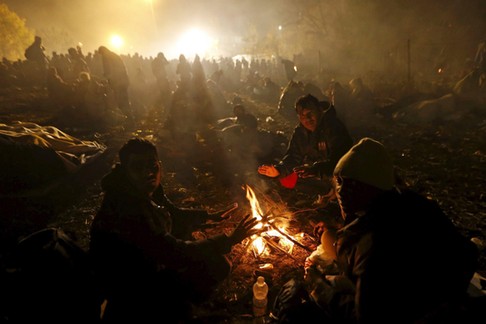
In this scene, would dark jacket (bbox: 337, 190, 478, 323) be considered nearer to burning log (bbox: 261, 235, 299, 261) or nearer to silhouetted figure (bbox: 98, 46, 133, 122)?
burning log (bbox: 261, 235, 299, 261)

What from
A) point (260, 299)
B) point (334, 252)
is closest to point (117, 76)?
point (260, 299)

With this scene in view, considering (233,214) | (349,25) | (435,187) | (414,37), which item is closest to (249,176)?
(233,214)

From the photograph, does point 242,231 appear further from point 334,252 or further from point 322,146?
point 322,146

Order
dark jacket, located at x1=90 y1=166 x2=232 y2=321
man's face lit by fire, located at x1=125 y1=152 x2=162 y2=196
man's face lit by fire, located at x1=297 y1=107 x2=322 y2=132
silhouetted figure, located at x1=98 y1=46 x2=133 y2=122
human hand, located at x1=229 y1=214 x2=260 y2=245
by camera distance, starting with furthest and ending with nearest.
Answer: silhouetted figure, located at x1=98 y1=46 x2=133 y2=122, man's face lit by fire, located at x1=297 y1=107 x2=322 y2=132, human hand, located at x1=229 y1=214 x2=260 y2=245, man's face lit by fire, located at x1=125 y1=152 x2=162 y2=196, dark jacket, located at x1=90 y1=166 x2=232 y2=321

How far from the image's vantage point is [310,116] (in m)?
6.09

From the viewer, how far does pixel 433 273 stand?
215 cm

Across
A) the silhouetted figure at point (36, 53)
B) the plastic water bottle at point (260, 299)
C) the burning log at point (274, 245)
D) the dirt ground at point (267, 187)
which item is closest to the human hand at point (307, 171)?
the dirt ground at point (267, 187)

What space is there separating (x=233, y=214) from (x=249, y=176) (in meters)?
2.62

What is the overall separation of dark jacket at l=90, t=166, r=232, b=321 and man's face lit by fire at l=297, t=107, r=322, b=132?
3.79 metres

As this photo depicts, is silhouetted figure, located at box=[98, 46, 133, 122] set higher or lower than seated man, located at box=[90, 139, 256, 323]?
higher

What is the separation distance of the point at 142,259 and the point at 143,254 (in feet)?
0.18

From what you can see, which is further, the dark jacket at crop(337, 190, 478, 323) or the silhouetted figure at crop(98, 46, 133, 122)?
the silhouetted figure at crop(98, 46, 133, 122)

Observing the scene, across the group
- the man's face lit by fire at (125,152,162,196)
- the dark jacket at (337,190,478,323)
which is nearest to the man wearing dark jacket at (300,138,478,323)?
the dark jacket at (337,190,478,323)

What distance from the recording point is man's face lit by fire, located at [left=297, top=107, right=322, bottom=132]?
6.07 meters
